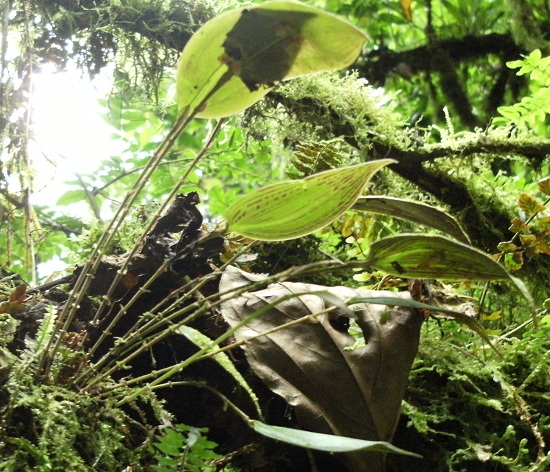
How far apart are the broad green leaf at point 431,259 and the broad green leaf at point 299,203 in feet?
0.24

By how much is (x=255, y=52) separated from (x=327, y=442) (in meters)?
0.46

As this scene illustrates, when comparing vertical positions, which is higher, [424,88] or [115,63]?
[115,63]

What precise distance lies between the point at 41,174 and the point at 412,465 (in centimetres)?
112

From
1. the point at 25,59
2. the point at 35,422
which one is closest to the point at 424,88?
the point at 25,59

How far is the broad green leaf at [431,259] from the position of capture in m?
0.65

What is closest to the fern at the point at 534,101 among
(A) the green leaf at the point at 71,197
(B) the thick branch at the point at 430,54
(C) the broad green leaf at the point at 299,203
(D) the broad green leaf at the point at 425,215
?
(D) the broad green leaf at the point at 425,215

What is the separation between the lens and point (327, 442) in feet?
1.98

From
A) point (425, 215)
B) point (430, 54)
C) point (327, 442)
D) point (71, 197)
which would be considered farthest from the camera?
point (430, 54)

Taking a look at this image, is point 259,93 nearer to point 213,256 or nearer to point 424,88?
point 213,256

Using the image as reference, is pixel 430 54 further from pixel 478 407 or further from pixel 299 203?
pixel 299 203

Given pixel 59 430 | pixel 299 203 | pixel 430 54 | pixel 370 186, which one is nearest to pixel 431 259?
pixel 299 203

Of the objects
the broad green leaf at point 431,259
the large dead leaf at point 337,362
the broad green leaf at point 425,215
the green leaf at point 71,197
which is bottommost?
the large dead leaf at point 337,362

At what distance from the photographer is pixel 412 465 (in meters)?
0.80

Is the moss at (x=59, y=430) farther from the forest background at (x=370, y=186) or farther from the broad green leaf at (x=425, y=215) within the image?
the broad green leaf at (x=425, y=215)
